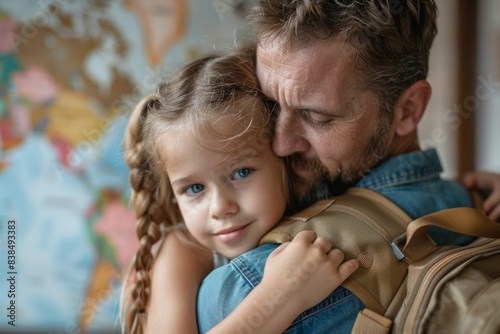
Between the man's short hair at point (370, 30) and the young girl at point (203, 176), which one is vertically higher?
the man's short hair at point (370, 30)

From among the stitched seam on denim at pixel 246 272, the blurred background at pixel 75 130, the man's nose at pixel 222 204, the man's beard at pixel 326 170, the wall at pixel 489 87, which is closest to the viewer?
the stitched seam on denim at pixel 246 272

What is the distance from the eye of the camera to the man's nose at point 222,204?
1062 millimetres

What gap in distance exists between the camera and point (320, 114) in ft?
3.83

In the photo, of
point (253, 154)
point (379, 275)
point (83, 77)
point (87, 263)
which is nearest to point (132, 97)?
point (83, 77)

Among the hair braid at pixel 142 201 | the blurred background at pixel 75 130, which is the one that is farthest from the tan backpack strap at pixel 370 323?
the blurred background at pixel 75 130

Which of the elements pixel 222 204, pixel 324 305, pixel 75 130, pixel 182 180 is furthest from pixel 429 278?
pixel 75 130

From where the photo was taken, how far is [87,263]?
7.37 ft

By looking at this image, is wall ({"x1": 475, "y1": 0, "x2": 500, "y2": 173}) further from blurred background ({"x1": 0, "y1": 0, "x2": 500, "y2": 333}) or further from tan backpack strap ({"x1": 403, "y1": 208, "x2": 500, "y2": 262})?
tan backpack strap ({"x1": 403, "y1": 208, "x2": 500, "y2": 262})

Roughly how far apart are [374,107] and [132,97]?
3.94 feet

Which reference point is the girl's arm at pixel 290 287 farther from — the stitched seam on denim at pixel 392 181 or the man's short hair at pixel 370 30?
the man's short hair at pixel 370 30

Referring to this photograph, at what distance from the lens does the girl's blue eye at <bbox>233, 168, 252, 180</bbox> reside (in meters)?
1.09

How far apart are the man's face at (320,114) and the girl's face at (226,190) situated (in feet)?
0.28

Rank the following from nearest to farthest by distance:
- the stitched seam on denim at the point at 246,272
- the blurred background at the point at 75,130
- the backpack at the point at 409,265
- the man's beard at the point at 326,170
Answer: the backpack at the point at 409,265 → the stitched seam on denim at the point at 246,272 → the man's beard at the point at 326,170 → the blurred background at the point at 75,130

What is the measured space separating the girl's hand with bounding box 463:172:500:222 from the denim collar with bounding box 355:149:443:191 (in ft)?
0.76
